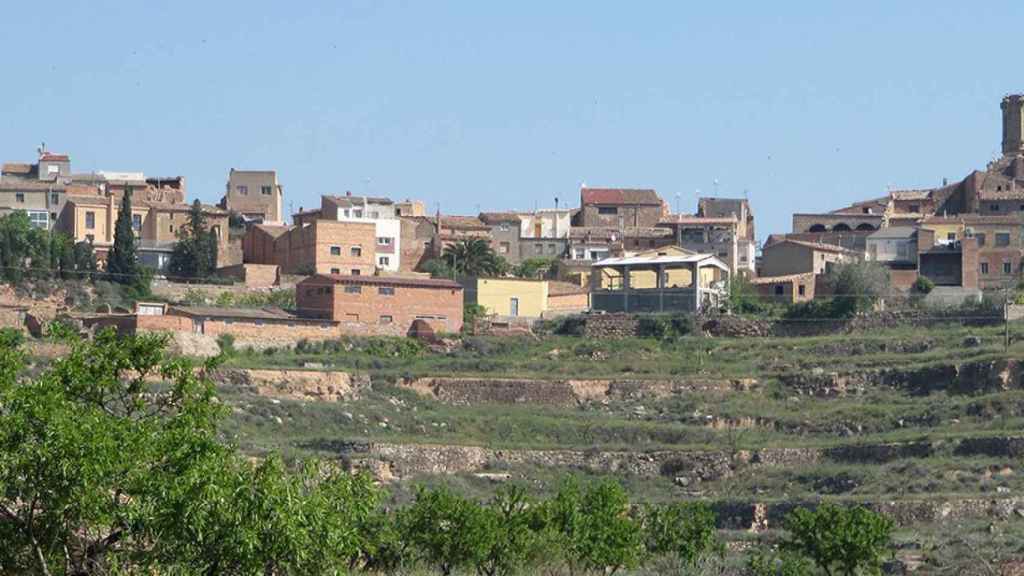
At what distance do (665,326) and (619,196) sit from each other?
75.2 feet

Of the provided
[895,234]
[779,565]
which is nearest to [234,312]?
[779,565]

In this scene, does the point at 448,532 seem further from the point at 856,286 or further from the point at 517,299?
the point at 856,286

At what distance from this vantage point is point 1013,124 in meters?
107

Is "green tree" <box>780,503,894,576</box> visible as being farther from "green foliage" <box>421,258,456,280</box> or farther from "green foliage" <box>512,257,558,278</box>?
"green foliage" <box>512,257,558,278</box>

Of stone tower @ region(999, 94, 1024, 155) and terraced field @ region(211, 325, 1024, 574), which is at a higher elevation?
stone tower @ region(999, 94, 1024, 155)

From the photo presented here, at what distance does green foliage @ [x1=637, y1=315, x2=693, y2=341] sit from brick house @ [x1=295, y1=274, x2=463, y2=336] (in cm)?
600

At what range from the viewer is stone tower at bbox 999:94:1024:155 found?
10638 centimetres

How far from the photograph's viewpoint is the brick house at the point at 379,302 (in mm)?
76688

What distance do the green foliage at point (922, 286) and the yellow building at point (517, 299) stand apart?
11029 millimetres

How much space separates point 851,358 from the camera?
2936 inches

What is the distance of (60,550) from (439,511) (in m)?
17.5

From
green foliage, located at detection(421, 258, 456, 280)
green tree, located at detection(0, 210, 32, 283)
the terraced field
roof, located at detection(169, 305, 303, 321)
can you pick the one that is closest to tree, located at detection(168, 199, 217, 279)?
green tree, located at detection(0, 210, 32, 283)

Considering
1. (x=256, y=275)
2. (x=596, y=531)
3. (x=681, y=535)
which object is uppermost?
(x=256, y=275)

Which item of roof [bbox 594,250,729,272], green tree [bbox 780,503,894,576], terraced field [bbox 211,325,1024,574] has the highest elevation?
roof [bbox 594,250,729,272]
